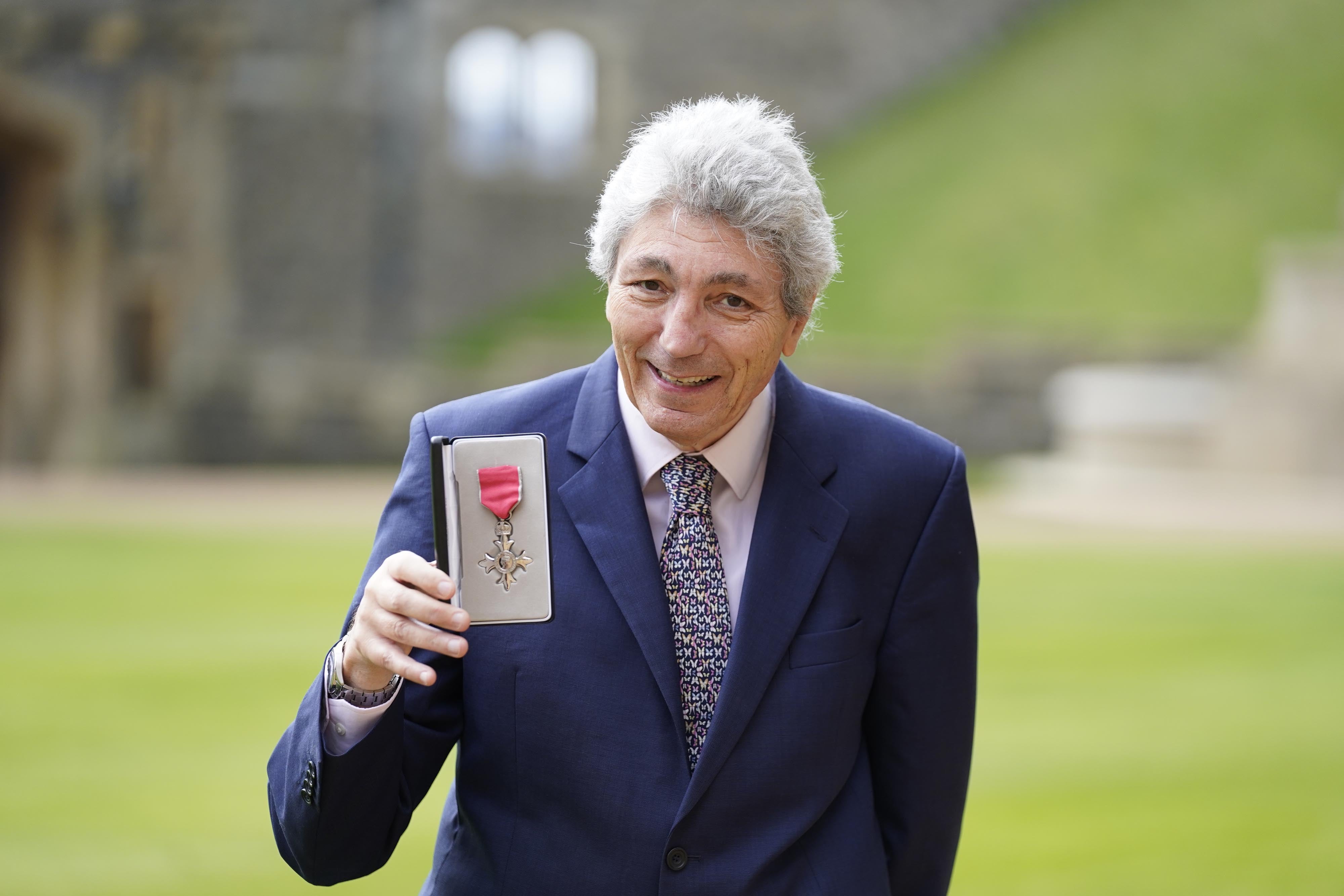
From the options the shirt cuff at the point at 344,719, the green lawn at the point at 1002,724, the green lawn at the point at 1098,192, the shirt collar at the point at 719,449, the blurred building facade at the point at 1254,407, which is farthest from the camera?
the green lawn at the point at 1098,192

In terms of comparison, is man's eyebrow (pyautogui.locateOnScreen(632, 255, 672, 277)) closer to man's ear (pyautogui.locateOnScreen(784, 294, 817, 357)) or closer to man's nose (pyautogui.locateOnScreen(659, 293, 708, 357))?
man's nose (pyautogui.locateOnScreen(659, 293, 708, 357))

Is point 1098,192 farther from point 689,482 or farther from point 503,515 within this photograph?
point 503,515

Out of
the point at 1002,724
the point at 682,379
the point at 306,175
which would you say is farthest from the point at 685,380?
the point at 306,175

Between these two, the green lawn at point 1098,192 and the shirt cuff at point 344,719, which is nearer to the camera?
the shirt cuff at point 344,719

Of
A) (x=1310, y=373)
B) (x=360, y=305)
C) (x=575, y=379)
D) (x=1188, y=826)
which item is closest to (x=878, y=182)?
(x=360, y=305)

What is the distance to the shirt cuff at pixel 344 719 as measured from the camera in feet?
6.49

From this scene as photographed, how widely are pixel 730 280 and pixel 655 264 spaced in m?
0.10

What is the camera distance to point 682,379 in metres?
2.10

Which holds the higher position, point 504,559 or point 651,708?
point 504,559

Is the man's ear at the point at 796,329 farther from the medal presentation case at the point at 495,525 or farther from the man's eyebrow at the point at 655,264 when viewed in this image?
the medal presentation case at the point at 495,525

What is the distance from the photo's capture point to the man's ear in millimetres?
2182

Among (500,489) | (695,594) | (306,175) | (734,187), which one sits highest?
(306,175)

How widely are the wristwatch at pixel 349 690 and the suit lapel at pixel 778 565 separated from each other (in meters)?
0.39

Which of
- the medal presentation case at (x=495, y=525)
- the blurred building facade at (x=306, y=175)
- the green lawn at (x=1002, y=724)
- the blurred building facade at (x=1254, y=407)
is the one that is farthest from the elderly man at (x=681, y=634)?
the blurred building facade at (x=306, y=175)
